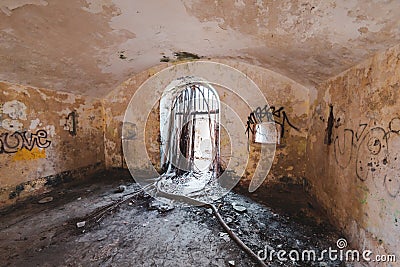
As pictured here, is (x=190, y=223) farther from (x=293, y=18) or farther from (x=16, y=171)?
(x=16, y=171)

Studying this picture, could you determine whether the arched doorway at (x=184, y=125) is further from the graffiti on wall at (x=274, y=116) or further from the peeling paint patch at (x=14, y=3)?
the peeling paint patch at (x=14, y=3)

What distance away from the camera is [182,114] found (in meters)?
5.29

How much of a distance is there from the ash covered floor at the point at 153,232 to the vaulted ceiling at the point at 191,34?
6.29ft

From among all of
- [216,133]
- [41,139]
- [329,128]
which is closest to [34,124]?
[41,139]

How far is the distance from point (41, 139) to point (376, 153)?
457 cm

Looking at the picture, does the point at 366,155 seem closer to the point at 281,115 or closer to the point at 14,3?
the point at 281,115

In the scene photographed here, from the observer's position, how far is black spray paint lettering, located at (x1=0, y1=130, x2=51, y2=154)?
303 centimetres

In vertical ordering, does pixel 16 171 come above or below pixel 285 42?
below

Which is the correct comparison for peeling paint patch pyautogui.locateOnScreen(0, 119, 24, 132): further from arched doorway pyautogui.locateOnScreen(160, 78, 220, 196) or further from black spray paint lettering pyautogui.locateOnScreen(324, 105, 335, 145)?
black spray paint lettering pyautogui.locateOnScreen(324, 105, 335, 145)

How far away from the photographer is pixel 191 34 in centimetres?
267

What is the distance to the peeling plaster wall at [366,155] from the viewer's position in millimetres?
1570

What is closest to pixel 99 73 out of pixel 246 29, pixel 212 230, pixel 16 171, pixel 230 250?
pixel 16 171

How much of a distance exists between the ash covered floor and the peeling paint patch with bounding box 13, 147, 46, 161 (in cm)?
69

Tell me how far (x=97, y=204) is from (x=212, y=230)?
1891 mm
